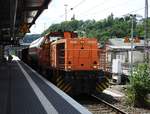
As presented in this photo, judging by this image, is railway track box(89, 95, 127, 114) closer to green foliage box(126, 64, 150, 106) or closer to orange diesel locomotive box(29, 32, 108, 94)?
orange diesel locomotive box(29, 32, 108, 94)

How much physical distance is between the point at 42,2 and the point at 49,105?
19.2 m

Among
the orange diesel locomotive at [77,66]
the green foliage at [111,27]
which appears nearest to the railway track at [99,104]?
the orange diesel locomotive at [77,66]

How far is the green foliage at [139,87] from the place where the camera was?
22.4 m

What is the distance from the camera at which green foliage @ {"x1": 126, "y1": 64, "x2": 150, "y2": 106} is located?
73.6 ft

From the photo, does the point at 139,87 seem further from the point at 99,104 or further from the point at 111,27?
the point at 111,27

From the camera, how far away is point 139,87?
23000mm

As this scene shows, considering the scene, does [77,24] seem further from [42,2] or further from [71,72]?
[71,72]

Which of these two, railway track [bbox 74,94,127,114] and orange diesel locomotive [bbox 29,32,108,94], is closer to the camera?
railway track [bbox 74,94,127,114]

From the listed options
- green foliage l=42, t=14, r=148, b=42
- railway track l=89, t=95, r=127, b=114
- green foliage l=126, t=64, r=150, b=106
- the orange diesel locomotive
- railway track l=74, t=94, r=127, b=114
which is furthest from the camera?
green foliage l=42, t=14, r=148, b=42

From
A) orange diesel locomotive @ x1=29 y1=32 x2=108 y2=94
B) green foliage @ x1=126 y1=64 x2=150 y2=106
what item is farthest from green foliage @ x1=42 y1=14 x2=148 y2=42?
green foliage @ x1=126 y1=64 x2=150 y2=106

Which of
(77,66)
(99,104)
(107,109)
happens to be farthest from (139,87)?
(107,109)

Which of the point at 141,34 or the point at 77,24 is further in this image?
the point at 141,34

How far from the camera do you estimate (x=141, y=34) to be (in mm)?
123062

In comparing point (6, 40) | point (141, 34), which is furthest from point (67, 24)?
point (6, 40)
